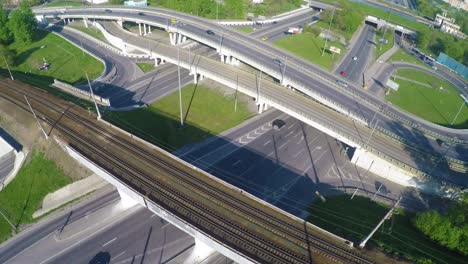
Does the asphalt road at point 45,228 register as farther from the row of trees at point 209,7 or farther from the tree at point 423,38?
the tree at point 423,38

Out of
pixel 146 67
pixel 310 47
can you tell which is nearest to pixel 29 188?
pixel 146 67

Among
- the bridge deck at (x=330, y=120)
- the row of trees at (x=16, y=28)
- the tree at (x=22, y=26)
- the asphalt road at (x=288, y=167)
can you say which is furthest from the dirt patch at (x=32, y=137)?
the row of trees at (x=16, y=28)

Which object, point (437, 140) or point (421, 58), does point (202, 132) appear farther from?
point (421, 58)

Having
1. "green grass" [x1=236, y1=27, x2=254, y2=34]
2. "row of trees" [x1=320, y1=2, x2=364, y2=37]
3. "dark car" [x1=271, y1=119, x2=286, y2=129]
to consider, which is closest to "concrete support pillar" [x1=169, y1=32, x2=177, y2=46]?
"green grass" [x1=236, y1=27, x2=254, y2=34]

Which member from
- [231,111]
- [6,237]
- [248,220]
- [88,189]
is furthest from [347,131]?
[6,237]

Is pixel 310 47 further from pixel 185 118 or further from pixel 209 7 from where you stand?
pixel 185 118

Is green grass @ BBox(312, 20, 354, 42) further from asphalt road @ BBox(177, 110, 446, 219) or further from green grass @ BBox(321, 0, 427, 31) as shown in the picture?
asphalt road @ BBox(177, 110, 446, 219)
